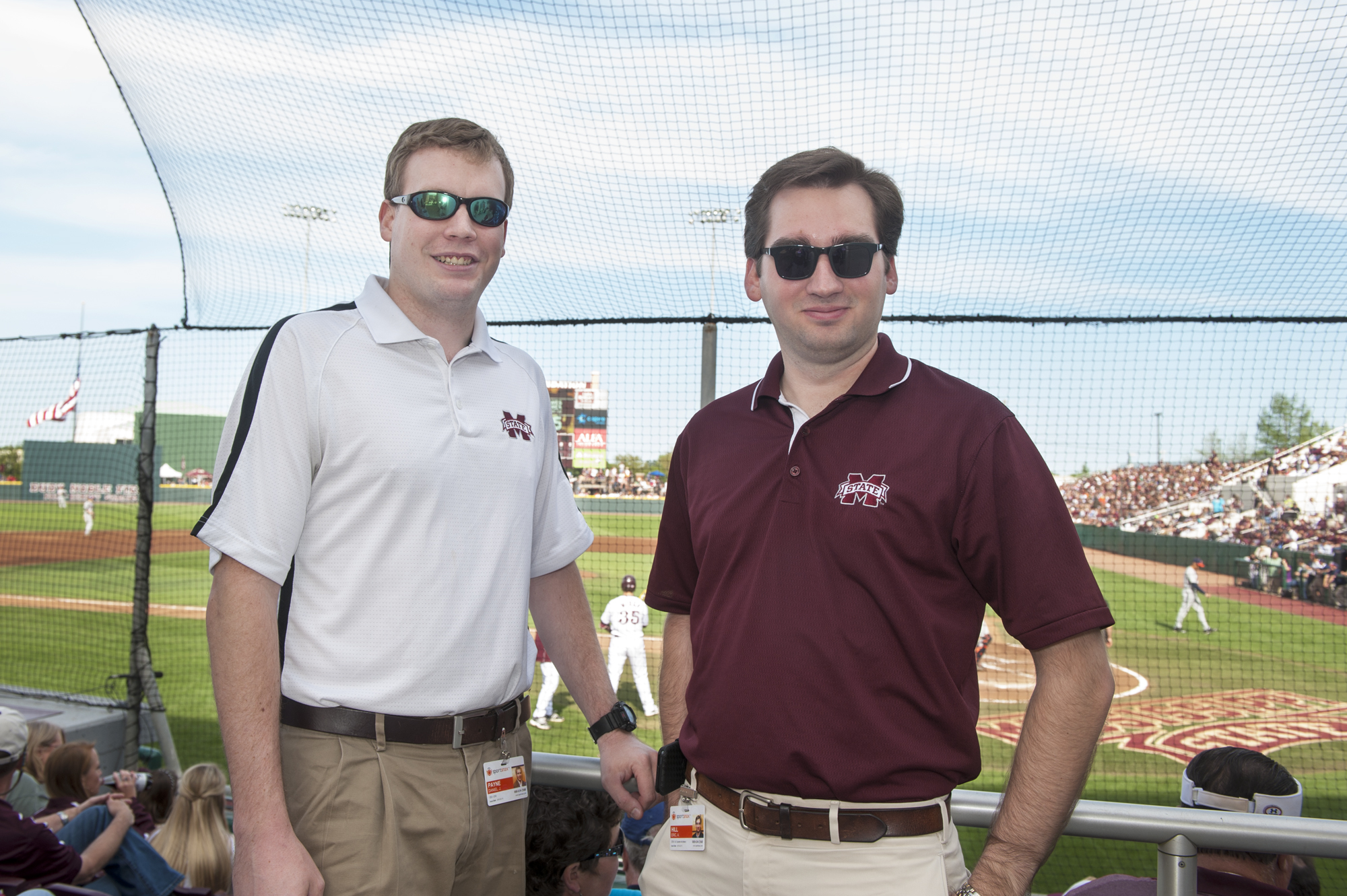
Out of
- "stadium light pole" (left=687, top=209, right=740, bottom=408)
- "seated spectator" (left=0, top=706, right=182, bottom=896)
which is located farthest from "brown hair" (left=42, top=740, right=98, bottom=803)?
"stadium light pole" (left=687, top=209, right=740, bottom=408)

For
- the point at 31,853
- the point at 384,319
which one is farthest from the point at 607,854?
the point at 31,853

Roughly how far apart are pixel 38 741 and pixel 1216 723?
37.8ft

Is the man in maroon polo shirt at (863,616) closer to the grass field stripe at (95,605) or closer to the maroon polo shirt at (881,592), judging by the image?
the maroon polo shirt at (881,592)

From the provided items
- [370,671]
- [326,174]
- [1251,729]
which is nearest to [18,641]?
[326,174]

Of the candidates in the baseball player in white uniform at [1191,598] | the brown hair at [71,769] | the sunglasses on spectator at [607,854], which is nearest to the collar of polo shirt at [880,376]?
the sunglasses on spectator at [607,854]

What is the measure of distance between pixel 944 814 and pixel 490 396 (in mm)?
1077

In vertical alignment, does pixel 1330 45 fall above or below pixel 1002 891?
above

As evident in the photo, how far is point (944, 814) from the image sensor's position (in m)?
1.41

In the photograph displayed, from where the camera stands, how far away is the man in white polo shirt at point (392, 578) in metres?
1.43

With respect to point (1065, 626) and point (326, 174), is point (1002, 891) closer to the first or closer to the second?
point (1065, 626)

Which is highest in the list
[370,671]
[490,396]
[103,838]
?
[490,396]

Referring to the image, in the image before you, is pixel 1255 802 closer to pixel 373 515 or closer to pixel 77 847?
pixel 373 515

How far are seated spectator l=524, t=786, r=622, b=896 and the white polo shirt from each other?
86 cm

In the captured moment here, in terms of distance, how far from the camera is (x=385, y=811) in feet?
4.96
